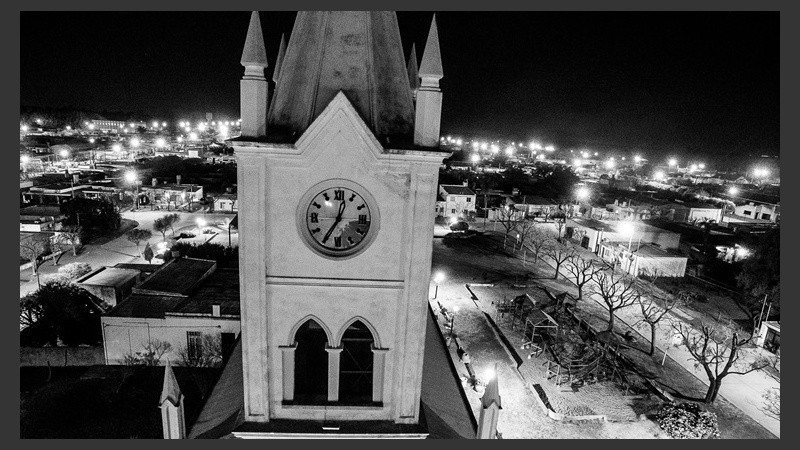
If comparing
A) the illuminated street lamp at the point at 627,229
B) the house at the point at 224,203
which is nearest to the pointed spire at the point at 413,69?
the illuminated street lamp at the point at 627,229

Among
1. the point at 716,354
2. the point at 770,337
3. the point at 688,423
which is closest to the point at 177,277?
the point at 688,423

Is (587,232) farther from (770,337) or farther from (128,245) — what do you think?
(128,245)

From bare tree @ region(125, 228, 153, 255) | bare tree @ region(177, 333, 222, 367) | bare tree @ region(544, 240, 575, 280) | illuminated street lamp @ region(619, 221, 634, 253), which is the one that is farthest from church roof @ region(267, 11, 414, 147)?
bare tree @ region(125, 228, 153, 255)

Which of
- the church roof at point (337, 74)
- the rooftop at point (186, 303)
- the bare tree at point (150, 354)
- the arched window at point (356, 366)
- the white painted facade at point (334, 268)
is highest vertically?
the church roof at point (337, 74)

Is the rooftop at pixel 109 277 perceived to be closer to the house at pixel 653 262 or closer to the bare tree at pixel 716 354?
the bare tree at pixel 716 354

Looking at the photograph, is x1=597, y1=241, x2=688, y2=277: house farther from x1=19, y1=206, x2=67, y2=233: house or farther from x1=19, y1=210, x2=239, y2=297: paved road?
x1=19, y1=206, x2=67, y2=233: house

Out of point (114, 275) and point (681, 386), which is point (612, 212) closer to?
point (681, 386)
